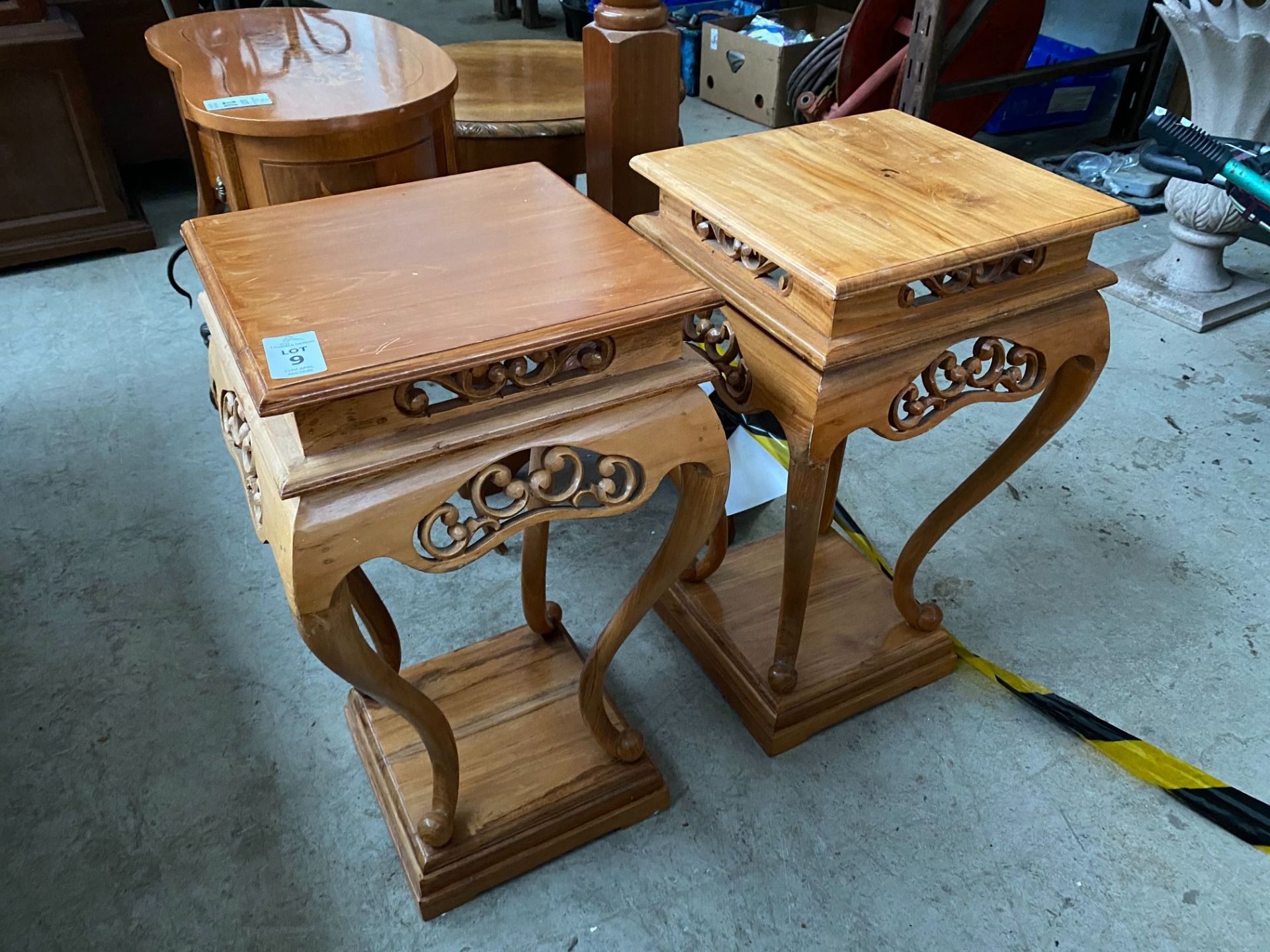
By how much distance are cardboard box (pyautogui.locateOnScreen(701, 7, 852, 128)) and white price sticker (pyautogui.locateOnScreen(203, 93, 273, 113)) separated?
7.04 feet

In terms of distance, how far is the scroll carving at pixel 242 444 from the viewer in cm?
81

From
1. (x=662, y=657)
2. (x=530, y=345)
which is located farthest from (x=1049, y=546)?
(x=530, y=345)

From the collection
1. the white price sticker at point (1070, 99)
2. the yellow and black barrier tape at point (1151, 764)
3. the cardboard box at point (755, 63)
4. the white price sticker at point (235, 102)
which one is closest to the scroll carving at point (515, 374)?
the yellow and black barrier tape at point (1151, 764)

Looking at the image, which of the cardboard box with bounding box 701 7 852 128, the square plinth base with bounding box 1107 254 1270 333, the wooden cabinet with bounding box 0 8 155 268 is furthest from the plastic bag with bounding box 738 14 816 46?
the wooden cabinet with bounding box 0 8 155 268

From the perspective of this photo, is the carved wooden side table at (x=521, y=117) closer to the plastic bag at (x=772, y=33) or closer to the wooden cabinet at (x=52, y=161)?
the wooden cabinet at (x=52, y=161)

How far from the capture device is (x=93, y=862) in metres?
1.08

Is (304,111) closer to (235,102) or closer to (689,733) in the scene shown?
(235,102)

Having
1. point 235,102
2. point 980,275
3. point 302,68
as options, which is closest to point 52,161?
point 302,68

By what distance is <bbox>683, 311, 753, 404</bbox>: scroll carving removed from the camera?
39.5 inches

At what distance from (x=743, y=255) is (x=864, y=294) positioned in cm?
16

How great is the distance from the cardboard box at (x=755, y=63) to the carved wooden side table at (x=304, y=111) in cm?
187

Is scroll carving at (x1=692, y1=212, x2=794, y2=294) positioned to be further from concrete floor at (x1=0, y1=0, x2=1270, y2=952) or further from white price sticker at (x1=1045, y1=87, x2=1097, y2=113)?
white price sticker at (x1=1045, y1=87, x2=1097, y2=113)

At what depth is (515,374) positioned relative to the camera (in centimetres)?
76

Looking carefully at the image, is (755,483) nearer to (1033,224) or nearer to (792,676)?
(792,676)
